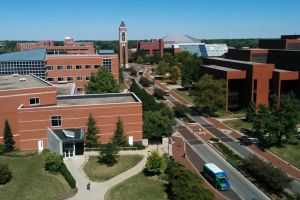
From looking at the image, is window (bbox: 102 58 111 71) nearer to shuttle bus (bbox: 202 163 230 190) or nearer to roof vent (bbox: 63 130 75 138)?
roof vent (bbox: 63 130 75 138)

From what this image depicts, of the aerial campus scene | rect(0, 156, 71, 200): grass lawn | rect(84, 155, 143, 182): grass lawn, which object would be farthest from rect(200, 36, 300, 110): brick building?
rect(0, 156, 71, 200): grass lawn

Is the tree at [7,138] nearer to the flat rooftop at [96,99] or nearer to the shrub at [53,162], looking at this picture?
the flat rooftop at [96,99]

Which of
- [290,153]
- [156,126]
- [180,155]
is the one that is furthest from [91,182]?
[290,153]

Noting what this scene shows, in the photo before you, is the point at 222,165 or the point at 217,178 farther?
the point at 222,165

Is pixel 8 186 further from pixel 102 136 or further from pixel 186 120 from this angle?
pixel 186 120

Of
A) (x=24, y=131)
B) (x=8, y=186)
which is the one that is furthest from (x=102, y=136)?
(x=8, y=186)

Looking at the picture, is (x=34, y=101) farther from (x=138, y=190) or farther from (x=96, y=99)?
(x=138, y=190)

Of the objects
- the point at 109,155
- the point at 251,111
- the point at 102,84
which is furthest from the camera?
the point at 102,84
